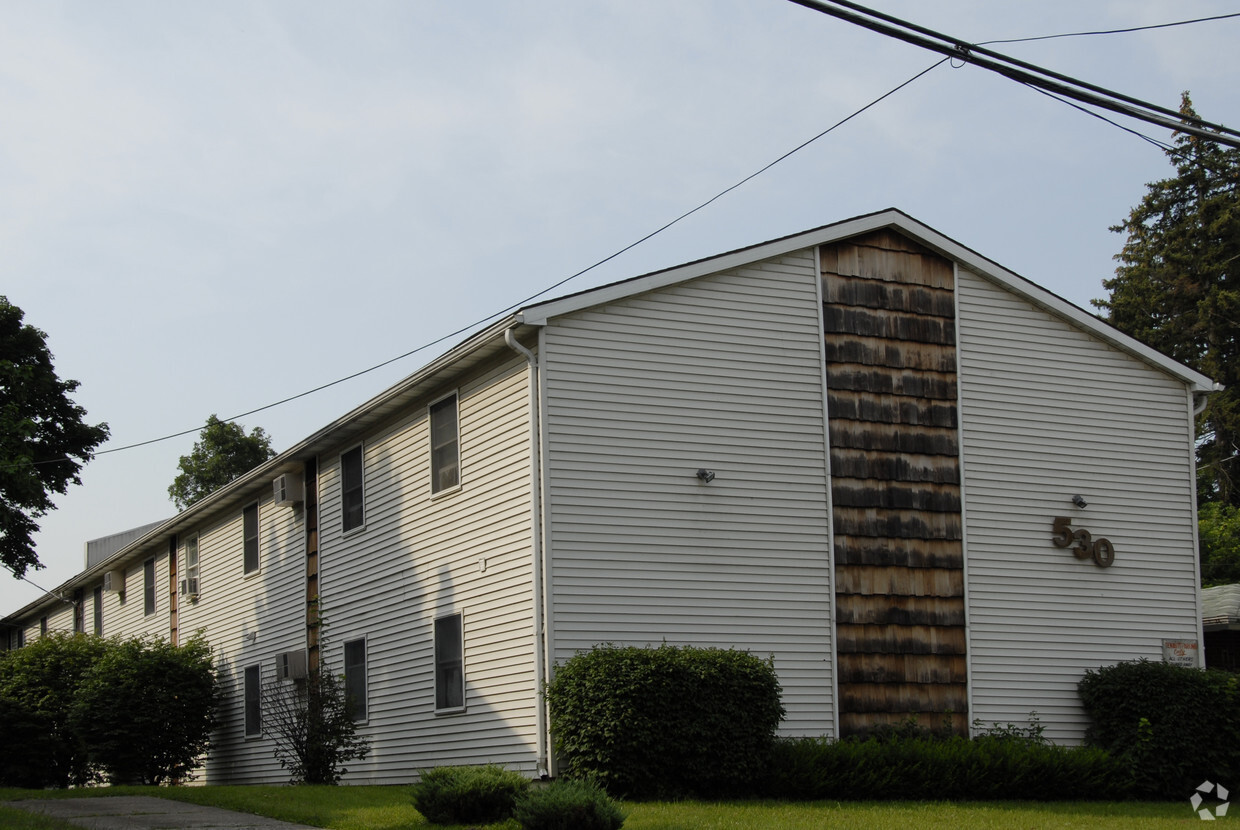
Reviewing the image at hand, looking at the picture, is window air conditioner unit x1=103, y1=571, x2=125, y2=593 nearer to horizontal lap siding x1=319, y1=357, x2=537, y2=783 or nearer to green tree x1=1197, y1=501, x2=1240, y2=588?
horizontal lap siding x1=319, y1=357, x2=537, y2=783

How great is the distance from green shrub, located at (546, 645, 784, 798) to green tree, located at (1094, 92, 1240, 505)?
35.2 m

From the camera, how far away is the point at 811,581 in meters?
17.8

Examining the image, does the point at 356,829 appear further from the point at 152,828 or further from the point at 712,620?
the point at 712,620

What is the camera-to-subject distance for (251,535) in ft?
87.2

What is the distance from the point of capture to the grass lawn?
12.5 meters

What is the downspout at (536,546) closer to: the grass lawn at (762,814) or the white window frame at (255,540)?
the grass lawn at (762,814)

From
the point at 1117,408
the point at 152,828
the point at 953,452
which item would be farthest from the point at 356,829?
the point at 1117,408

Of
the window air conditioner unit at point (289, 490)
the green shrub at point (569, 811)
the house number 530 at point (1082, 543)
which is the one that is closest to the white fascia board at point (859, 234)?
the house number 530 at point (1082, 543)

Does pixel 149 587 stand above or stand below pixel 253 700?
above

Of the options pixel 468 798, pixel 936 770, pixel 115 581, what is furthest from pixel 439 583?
pixel 115 581

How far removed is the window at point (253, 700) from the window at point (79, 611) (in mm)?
14755

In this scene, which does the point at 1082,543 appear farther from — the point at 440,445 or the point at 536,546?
the point at 440,445

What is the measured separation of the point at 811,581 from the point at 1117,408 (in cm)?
620

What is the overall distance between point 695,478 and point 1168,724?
7.13m
